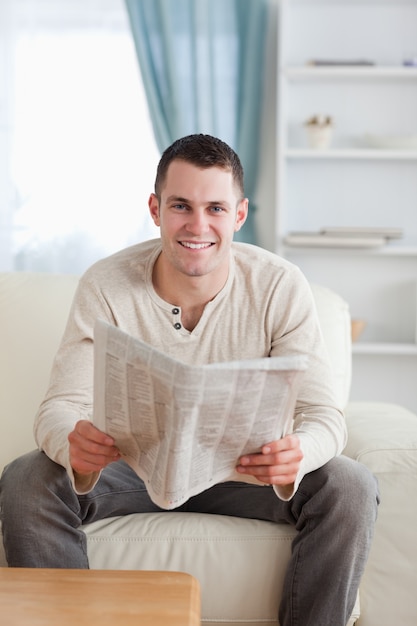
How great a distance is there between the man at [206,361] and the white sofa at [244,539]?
0.05 metres

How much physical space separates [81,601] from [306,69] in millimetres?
2846

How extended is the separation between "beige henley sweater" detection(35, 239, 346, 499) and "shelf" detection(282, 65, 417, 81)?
1.92 m

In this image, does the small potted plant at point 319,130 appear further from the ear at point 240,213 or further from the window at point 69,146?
the ear at point 240,213

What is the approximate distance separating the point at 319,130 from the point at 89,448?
2.53 m

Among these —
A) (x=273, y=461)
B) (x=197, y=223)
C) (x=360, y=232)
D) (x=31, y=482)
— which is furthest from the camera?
(x=360, y=232)

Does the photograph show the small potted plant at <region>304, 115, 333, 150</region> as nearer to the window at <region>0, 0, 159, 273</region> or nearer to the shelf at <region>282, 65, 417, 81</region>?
the shelf at <region>282, 65, 417, 81</region>

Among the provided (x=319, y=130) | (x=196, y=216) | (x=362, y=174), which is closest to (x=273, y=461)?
(x=196, y=216)

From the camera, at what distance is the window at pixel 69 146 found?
13.0 ft

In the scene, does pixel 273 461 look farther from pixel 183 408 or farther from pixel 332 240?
pixel 332 240

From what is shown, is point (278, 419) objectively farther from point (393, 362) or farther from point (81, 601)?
point (393, 362)

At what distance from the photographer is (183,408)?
1.29 m

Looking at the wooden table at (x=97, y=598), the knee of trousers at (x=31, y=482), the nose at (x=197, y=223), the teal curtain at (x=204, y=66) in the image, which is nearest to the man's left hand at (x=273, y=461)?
the wooden table at (x=97, y=598)

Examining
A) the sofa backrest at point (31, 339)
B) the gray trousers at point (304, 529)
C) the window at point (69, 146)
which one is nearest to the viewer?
the gray trousers at point (304, 529)

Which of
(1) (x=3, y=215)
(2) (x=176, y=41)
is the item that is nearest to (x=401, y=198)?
(2) (x=176, y=41)
